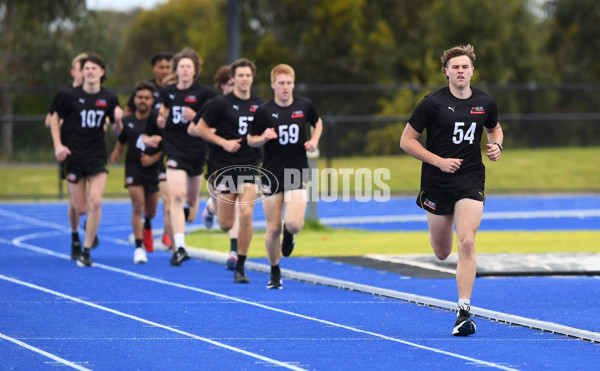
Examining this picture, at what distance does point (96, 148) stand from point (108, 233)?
578cm

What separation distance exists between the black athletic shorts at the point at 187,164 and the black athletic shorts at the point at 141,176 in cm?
101

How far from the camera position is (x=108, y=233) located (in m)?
19.5

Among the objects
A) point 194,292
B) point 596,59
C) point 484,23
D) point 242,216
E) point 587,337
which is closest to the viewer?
point 587,337

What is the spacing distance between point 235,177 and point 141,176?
2791 mm

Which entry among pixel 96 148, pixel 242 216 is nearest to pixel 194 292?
pixel 242 216

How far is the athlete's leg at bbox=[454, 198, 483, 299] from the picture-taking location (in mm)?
8883

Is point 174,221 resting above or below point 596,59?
below

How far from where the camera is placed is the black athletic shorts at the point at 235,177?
41.1 feet

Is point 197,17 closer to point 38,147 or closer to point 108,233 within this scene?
point 38,147

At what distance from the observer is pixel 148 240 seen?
1570 centimetres

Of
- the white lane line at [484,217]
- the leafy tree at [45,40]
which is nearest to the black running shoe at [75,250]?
the white lane line at [484,217]

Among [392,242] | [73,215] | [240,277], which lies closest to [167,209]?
[73,215]

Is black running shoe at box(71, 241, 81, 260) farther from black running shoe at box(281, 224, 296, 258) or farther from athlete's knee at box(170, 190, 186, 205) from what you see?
black running shoe at box(281, 224, 296, 258)

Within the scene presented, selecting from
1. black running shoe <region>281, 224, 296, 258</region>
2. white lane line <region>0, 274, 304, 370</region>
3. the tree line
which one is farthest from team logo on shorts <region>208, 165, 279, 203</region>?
the tree line
